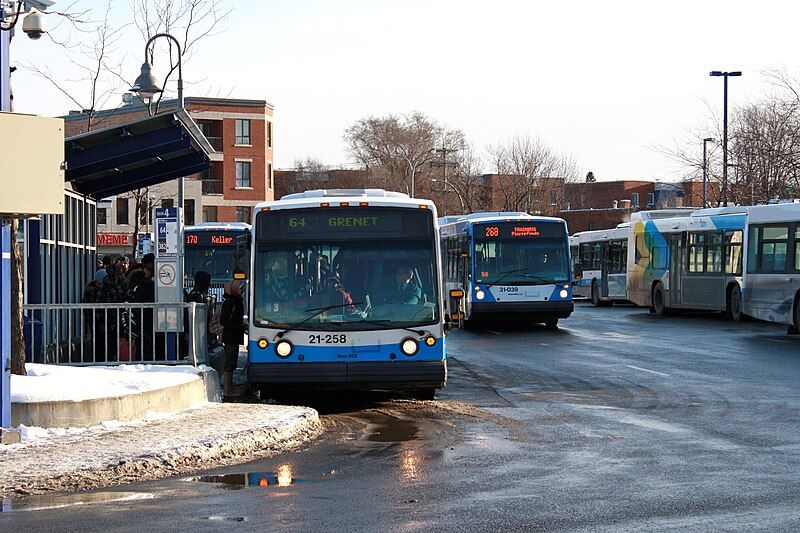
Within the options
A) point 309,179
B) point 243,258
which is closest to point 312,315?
point 243,258

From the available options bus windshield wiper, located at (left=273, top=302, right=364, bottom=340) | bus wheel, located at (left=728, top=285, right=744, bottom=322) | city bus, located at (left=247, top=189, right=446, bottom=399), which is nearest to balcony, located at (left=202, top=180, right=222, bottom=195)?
bus wheel, located at (left=728, top=285, right=744, bottom=322)

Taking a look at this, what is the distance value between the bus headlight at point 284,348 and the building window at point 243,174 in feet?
256

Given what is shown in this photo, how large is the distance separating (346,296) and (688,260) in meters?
24.1

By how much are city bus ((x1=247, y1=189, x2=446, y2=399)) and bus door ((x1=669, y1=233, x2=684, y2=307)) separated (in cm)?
2366

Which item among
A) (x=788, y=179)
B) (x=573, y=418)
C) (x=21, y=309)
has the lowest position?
(x=573, y=418)

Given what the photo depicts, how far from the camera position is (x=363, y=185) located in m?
106

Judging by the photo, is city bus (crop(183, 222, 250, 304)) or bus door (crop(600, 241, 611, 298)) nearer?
city bus (crop(183, 222, 250, 304))

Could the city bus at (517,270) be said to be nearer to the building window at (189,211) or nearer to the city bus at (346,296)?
the city bus at (346,296)

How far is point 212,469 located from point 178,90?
19.2 metres

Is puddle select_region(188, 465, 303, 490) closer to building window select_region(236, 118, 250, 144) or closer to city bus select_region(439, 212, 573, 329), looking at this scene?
city bus select_region(439, 212, 573, 329)

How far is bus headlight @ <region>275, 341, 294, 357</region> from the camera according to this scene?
15945mm

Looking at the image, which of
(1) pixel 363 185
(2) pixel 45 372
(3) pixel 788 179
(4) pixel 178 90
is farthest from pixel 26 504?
(1) pixel 363 185

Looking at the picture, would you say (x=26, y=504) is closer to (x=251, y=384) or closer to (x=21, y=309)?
(x=21, y=309)

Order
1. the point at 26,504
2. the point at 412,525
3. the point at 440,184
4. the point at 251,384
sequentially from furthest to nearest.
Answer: the point at 440,184, the point at 251,384, the point at 26,504, the point at 412,525
